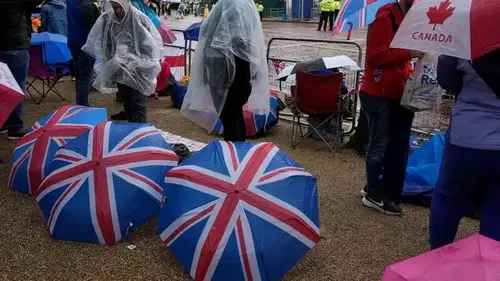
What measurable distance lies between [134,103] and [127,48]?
537mm

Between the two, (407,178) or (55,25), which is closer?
(407,178)

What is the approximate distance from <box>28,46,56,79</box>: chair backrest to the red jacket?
5432mm

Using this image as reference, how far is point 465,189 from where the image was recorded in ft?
8.24

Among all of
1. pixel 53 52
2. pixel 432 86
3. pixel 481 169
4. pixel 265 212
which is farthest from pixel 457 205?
→ pixel 53 52

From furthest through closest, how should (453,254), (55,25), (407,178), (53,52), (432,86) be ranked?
(55,25)
(53,52)
(407,178)
(432,86)
(453,254)

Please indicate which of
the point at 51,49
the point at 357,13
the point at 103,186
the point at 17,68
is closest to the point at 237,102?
the point at 357,13

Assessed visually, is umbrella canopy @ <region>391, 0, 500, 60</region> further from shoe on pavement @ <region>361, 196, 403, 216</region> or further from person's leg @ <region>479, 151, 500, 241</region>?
shoe on pavement @ <region>361, 196, 403, 216</region>

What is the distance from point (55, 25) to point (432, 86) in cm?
753

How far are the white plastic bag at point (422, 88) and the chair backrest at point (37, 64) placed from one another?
5734 millimetres

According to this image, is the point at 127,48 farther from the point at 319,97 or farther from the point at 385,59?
the point at 385,59

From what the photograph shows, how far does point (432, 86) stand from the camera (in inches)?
141

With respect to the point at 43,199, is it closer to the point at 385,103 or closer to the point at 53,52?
the point at 385,103

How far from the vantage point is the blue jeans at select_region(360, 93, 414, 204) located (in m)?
3.71

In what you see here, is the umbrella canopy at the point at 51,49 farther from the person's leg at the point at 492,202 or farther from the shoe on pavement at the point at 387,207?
the person's leg at the point at 492,202
